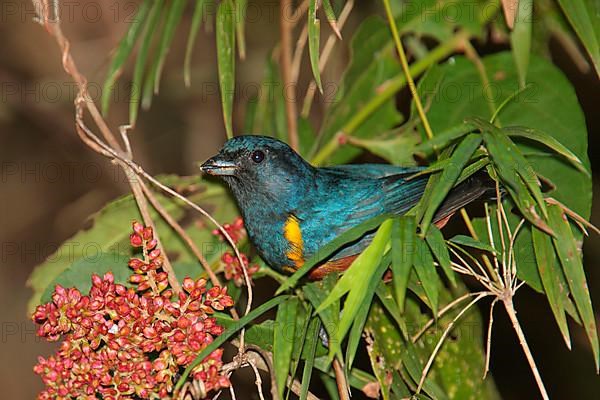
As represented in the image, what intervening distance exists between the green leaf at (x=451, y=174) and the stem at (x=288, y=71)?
68.0 inches

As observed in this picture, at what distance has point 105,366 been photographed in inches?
101

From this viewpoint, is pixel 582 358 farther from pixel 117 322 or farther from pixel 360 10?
pixel 117 322

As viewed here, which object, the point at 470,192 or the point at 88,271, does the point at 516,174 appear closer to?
the point at 470,192

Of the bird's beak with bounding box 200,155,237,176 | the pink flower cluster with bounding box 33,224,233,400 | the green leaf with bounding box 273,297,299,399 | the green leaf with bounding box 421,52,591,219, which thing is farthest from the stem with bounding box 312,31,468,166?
the pink flower cluster with bounding box 33,224,233,400

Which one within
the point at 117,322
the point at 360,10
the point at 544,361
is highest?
the point at 360,10

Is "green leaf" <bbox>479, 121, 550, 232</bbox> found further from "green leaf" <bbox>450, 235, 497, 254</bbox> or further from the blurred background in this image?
the blurred background

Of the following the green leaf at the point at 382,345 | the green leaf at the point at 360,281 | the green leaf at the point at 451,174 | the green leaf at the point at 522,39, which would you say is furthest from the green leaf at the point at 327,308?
the green leaf at the point at 522,39

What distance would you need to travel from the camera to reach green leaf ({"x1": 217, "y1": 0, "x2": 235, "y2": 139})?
3.35 m

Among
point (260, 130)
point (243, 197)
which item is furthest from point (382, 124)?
point (243, 197)

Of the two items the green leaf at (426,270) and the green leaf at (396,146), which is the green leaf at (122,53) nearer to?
the green leaf at (396,146)

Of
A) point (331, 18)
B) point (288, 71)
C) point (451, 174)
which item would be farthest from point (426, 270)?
point (288, 71)

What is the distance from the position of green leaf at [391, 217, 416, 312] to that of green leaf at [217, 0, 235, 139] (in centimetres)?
97

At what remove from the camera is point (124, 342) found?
2566mm

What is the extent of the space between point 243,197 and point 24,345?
3057 millimetres
